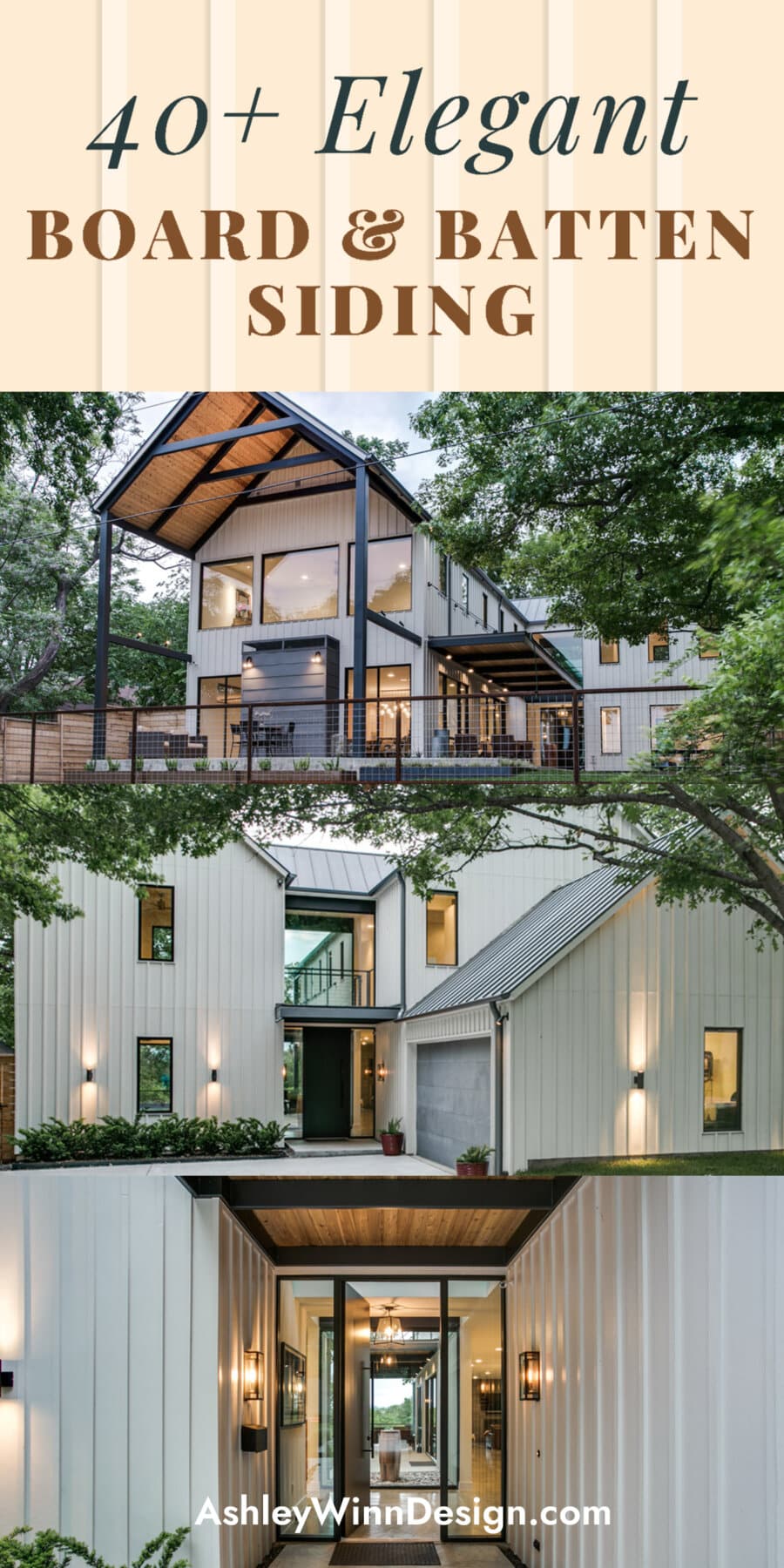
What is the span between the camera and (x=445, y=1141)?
177 inches

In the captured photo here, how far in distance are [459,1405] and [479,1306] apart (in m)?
0.82

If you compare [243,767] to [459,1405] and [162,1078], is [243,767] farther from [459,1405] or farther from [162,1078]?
[459,1405]

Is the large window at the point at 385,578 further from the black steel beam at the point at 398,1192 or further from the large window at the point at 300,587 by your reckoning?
the black steel beam at the point at 398,1192

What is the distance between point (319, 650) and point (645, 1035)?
2.06m

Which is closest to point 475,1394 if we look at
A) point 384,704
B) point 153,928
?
point 153,928

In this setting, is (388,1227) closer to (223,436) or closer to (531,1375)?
(531,1375)

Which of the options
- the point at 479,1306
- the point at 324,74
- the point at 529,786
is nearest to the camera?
the point at 324,74

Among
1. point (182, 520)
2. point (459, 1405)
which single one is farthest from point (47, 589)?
point (459, 1405)

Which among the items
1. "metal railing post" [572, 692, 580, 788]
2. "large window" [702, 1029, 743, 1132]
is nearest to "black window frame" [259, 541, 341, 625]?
"metal railing post" [572, 692, 580, 788]

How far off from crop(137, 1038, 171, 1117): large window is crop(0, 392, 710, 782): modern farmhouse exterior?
1.10m

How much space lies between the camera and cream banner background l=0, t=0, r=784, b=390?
14.3ft

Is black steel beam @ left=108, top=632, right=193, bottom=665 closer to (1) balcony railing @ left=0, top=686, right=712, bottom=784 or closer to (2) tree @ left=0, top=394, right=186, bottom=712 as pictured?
(2) tree @ left=0, top=394, right=186, bottom=712

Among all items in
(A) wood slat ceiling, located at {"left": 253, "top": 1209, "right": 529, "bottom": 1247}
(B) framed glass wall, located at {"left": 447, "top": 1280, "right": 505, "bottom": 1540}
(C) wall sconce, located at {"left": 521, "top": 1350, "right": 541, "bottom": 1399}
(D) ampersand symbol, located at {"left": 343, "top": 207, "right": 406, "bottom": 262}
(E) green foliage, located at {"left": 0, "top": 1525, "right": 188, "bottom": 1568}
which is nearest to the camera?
(D) ampersand symbol, located at {"left": 343, "top": 207, "right": 406, "bottom": 262}

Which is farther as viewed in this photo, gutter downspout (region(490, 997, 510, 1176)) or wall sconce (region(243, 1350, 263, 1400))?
wall sconce (region(243, 1350, 263, 1400))
